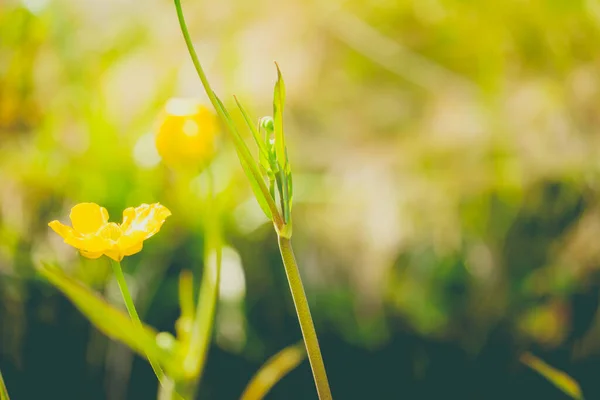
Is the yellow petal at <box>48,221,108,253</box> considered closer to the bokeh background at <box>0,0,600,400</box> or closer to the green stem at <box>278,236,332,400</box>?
the green stem at <box>278,236,332,400</box>

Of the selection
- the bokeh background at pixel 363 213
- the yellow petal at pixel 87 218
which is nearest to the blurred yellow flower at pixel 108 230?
the yellow petal at pixel 87 218

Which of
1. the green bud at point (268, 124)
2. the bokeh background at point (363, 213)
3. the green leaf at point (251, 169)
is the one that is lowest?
the bokeh background at point (363, 213)

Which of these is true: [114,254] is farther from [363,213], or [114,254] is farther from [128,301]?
[363,213]

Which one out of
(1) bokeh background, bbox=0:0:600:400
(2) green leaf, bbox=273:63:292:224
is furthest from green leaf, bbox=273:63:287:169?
(1) bokeh background, bbox=0:0:600:400

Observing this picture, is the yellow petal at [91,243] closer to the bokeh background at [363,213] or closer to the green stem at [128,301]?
→ the green stem at [128,301]

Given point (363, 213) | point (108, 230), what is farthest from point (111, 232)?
point (363, 213)

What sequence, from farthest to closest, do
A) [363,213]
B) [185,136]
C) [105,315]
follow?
[363,213] < [185,136] < [105,315]
